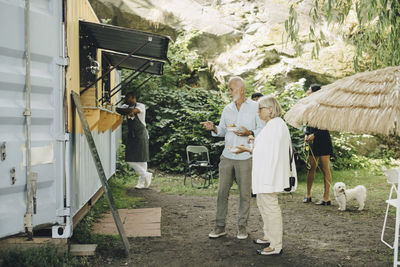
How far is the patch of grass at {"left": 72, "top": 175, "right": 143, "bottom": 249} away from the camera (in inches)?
175

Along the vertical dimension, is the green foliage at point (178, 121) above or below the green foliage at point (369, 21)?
below

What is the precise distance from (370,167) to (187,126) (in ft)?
18.0

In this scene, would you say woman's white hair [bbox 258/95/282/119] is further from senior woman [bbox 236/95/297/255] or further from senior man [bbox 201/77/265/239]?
senior man [bbox 201/77/265/239]

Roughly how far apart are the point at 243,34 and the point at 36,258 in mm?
12477

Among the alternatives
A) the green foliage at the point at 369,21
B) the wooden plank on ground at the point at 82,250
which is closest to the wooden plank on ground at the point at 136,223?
the wooden plank on ground at the point at 82,250

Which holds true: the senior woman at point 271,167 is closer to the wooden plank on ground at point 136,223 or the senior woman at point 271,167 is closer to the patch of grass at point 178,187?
the wooden plank on ground at point 136,223

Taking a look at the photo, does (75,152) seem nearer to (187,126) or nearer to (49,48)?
(49,48)

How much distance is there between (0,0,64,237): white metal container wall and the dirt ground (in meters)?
0.94

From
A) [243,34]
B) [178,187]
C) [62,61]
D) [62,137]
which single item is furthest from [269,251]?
[243,34]

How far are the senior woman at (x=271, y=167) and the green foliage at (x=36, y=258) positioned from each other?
1.96 metres

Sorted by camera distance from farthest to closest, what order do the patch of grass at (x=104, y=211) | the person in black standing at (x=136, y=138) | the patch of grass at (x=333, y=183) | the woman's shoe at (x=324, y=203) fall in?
1. the person in black standing at (x=136, y=138)
2. the patch of grass at (x=333, y=183)
3. the woman's shoe at (x=324, y=203)
4. the patch of grass at (x=104, y=211)

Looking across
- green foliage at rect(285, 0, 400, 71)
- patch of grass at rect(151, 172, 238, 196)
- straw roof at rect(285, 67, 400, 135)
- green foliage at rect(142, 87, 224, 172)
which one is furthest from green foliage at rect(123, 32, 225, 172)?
straw roof at rect(285, 67, 400, 135)

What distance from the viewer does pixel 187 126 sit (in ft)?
37.8

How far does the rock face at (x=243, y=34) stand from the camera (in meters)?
12.3
